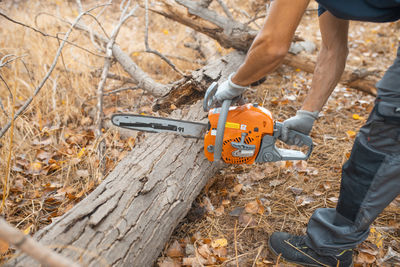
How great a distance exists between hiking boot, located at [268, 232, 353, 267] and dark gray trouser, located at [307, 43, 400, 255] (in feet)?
0.23

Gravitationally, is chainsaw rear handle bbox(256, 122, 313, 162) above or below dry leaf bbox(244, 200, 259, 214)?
above

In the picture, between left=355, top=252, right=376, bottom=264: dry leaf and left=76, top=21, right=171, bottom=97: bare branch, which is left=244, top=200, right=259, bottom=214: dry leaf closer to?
left=355, top=252, right=376, bottom=264: dry leaf

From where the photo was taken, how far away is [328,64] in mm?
1930

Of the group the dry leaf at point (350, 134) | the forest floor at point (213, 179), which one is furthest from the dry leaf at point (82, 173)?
the dry leaf at point (350, 134)

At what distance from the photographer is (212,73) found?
2590 mm

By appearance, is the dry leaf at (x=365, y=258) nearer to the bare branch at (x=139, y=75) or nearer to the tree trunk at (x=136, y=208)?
the tree trunk at (x=136, y=208)

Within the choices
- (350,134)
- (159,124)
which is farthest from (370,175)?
(350,134)

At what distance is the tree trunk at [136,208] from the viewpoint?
4.30 feet

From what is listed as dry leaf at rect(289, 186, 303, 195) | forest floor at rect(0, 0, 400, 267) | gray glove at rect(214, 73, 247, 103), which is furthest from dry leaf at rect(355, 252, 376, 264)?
gray glove at rect(214, 73, 247, 103)

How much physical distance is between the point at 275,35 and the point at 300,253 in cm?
140

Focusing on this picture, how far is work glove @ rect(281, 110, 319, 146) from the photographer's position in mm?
1856

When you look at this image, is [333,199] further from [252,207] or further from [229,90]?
[229,90]

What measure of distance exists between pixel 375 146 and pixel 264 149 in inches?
28.4

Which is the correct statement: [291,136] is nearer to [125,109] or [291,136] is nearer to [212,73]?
[212,73]
